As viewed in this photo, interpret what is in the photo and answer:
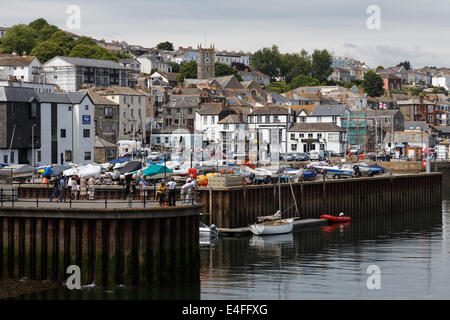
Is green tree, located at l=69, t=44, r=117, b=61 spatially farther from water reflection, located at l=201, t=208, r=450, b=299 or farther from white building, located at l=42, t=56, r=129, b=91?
water reflection, located at l=201, t=208, r=450, b=299

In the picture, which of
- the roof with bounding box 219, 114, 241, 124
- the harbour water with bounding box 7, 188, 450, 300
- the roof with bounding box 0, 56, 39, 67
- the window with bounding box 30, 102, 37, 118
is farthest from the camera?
the roof with bounding box 0, 56, 39, 67

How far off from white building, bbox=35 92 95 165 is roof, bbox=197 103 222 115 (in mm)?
53724

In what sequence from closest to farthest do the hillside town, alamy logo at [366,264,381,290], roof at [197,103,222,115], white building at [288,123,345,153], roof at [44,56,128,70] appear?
1. alamy logo at [366,264,381,290]
2. the hillside town
3. white building at [288,123,345,153]
4. roof at [197,103,222,115]
5. roof at [44,56,128,70]

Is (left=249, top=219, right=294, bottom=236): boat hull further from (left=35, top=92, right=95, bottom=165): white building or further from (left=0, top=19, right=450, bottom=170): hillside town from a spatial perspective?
(left=35, top=92, right=95, bottom=165): white building

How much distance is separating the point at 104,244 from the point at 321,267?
15.2 meters

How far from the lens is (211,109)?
486 ft

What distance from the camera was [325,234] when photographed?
2343 inches

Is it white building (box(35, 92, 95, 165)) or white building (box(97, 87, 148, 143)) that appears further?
white building (box(97, 87, 148, 143))

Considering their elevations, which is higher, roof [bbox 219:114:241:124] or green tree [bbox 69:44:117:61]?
green tree [bbox 69:44:117:61]

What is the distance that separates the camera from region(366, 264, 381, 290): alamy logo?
39.8 meters

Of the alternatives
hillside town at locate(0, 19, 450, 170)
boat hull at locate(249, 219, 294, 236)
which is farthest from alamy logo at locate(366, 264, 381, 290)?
hillside town at locate(0, 19, 450, 170)

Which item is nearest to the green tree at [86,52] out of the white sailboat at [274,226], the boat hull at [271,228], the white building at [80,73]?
the white building at [80,73]

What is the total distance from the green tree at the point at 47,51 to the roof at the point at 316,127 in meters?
74.3

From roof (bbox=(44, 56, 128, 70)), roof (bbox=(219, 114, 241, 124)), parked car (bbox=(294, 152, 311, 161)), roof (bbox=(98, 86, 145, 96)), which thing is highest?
roof (bbox=(44, 56, 128, 70))
